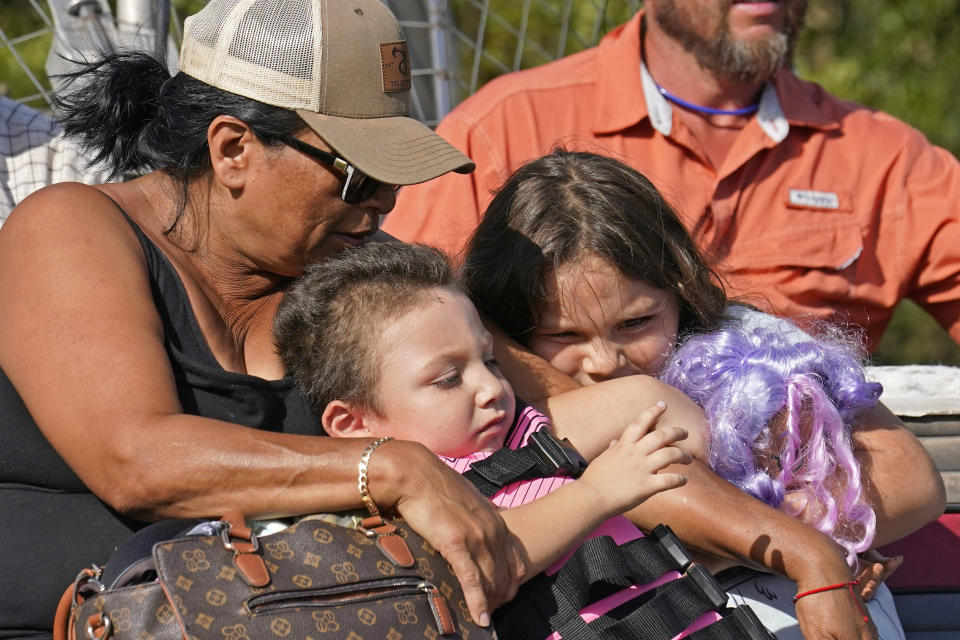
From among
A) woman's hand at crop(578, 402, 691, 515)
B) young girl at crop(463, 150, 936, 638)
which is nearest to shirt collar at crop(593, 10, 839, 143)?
young girl at crop(463, 150, 936, 638)

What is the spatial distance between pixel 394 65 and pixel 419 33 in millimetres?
2344

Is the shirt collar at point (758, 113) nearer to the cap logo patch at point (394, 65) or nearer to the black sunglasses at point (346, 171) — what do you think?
the cap logo patch at point (394, 65)

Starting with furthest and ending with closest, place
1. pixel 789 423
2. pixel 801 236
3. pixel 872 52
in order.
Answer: pixel 872 52 < pixel 801 236 < pixel 789 423

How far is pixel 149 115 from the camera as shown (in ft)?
7.98

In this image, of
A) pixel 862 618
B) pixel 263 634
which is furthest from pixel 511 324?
pixel 263 634

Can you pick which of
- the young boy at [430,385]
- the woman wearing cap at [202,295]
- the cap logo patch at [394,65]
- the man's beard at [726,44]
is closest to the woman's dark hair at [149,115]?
the woman wearing cap at [202,295]

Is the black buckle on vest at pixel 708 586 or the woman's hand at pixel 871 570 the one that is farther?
the woman's hand at pixel 871 570

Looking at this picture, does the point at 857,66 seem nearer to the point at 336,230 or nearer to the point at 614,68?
the point at 614,68

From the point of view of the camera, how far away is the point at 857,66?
745 centimetres

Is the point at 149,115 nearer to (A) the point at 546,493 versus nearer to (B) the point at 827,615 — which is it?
(A) the point at 546,493

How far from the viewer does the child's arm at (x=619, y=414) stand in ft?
7.11

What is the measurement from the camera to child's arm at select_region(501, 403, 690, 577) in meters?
1.83

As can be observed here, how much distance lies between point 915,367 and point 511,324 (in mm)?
1598

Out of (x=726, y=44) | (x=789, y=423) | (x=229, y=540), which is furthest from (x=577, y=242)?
(x=726, y=44)
